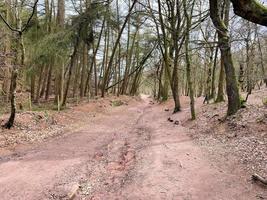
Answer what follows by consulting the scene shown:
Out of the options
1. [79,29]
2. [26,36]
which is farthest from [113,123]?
[26,36]

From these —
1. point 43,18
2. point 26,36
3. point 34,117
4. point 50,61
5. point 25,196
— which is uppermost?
point 43,18

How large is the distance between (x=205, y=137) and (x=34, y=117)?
25.1 feet

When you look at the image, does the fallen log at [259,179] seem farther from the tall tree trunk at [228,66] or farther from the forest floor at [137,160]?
the tall tree trunk at [228,66]

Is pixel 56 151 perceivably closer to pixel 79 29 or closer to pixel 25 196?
pixel 25 196

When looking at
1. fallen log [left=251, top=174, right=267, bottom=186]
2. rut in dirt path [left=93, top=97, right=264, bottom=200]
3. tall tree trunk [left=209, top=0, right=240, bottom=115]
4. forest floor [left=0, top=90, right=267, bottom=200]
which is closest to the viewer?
rut in dirt path [left=93, top=97, right=264, bottom=200]

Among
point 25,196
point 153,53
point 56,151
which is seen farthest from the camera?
point 153,53

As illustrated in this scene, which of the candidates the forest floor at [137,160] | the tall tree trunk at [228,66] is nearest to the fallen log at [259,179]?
the forest floor at [137,160]

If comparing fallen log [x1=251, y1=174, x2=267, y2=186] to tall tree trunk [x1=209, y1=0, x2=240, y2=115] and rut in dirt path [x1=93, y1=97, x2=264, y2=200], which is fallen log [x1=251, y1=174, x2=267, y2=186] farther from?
tall tree trunk [x1=209, y1=0, x2=240, y2=115]

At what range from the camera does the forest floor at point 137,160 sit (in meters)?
6.79

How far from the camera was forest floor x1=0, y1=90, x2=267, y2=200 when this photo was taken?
6.79m

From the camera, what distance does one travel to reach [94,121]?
18172mm

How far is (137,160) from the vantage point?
9031 mm

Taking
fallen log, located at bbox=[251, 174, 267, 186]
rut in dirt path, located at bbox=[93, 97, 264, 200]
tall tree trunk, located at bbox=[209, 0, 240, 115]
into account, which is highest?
tall tree trunk, located at bbox=[209, 0, 240, 115]

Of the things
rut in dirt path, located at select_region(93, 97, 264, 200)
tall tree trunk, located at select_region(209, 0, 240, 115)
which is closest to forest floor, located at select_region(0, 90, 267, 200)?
rut in dirt path, located at select_region(93, 97, 264, 200)
